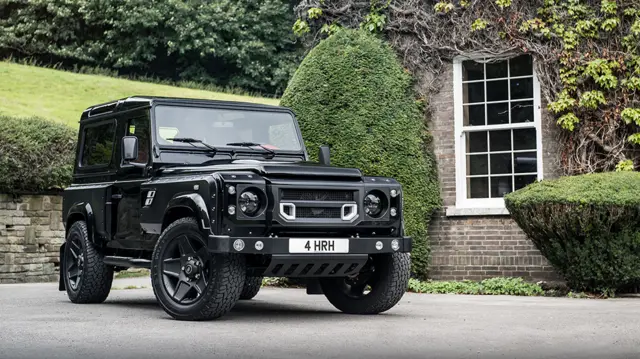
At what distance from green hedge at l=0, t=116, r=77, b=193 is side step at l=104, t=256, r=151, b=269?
236 inches

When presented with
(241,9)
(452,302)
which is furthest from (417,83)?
(241,9)

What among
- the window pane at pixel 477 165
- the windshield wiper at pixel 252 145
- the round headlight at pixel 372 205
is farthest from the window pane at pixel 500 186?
the round headlight at pixel 372 205

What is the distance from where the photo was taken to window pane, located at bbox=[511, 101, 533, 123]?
46.2 feet

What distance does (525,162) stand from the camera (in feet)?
46.1

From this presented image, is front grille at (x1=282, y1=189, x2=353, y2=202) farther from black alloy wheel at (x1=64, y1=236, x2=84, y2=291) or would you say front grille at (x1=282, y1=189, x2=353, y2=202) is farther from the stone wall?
the stone wall

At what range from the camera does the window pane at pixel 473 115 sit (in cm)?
1447

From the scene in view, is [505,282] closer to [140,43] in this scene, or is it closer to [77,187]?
[77,187]

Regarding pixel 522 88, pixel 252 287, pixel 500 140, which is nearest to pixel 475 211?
pixel 500 140

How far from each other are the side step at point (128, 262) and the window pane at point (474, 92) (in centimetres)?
640

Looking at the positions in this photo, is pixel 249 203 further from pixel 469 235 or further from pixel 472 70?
pixel 472 70

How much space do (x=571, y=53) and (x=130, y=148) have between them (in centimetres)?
682

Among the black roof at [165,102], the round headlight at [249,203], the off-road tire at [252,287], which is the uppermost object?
the black roof at [165,102]

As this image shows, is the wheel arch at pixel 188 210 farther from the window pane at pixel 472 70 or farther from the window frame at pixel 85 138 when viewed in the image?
the window pane at pixel 472 70

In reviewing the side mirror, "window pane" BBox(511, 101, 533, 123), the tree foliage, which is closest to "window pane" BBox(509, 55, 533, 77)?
"window pane" BBox(511, 101, 533, 123)
